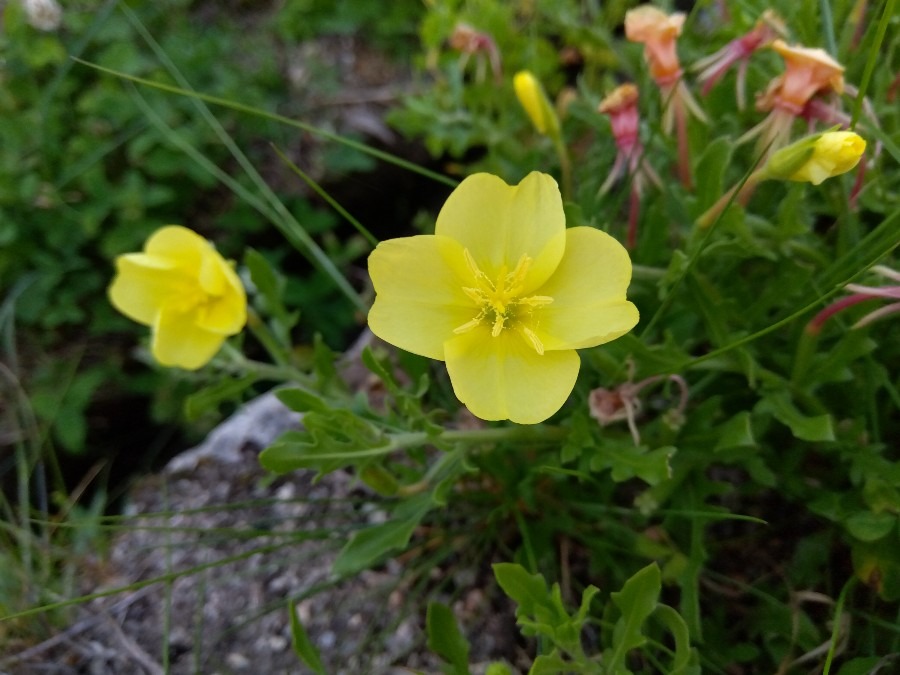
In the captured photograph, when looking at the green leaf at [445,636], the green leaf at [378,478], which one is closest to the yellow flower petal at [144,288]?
the green leaf at [378,478]

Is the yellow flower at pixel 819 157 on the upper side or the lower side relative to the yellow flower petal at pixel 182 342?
upper

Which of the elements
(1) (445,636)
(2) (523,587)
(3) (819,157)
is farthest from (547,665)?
(3) (819,157)

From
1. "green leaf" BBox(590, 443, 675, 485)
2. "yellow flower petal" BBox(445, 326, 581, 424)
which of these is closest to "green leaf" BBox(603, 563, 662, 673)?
"green leaf" BBox(590, 443, 675, 485)

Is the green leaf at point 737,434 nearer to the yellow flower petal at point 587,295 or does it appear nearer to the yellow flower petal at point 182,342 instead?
the yellow flower petal at point 587,295

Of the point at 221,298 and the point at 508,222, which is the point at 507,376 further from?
the point at 221,298

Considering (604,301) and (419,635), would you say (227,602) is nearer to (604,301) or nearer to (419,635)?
(419,635)

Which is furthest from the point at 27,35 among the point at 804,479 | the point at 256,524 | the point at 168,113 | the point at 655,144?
the point at 804,479

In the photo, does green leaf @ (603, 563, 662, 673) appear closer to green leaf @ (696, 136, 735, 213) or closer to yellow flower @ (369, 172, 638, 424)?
yellow flower @ (369, 172, 638, 424)
